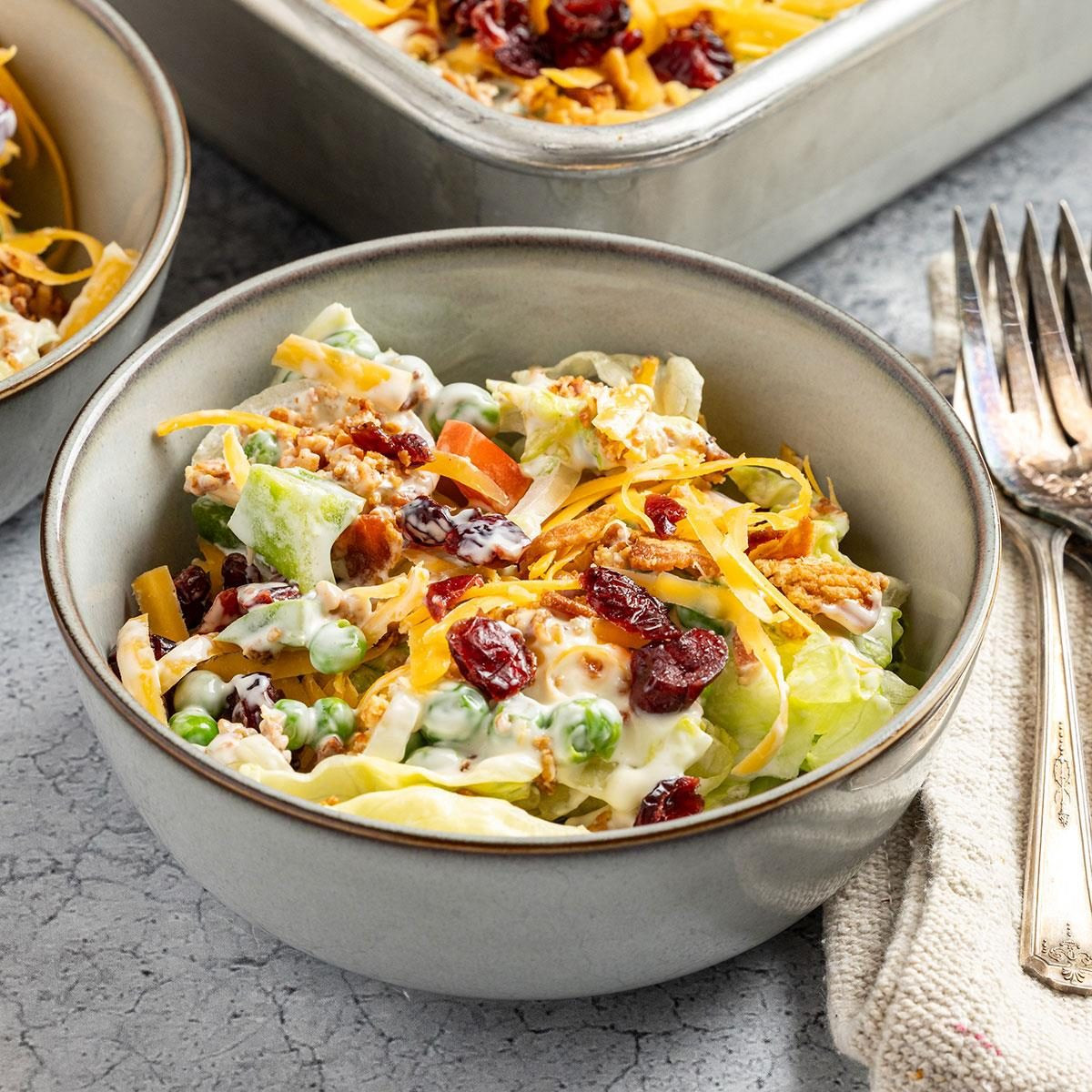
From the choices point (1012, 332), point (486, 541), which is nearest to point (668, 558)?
point (486, 541)

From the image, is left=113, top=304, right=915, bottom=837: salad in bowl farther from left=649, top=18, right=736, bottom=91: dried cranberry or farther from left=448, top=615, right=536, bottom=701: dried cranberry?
left=649, top=18, right=736, bottom=91: dried cranberry

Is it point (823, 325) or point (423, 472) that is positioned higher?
point (823, 325)

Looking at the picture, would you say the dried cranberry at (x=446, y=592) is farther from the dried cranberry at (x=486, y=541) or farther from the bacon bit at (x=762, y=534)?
the bacon bit at (x=762, y=534)

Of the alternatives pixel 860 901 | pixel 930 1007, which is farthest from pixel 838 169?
pixel 930 1007

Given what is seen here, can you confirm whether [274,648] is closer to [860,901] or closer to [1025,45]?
[860,901]

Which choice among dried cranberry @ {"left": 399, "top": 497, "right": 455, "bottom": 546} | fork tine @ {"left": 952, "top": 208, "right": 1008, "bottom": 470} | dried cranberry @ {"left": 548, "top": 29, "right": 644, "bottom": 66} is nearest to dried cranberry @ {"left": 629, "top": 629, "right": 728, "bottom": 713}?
dried cranberry @ {"left": 399, "top": 497, "right": 455, "bottom": 546}

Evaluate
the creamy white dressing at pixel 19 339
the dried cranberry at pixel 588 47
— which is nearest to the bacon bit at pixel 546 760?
the creamy white dressing at pixel 19 339

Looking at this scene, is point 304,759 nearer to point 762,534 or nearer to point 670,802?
point 670,802
